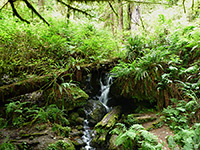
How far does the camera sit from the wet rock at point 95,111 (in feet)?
17.8

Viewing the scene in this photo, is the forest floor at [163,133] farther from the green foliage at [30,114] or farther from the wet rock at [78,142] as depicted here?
the green foliage at [30,114]

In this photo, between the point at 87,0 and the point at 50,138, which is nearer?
the point at 87,0

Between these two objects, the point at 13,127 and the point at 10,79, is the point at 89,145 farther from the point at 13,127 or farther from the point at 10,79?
the point at 10,79

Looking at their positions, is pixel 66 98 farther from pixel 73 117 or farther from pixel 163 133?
pixel 163 133

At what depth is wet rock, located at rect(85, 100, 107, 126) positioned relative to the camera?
543 cm

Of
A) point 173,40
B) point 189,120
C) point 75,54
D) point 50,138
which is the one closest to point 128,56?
point 173,40

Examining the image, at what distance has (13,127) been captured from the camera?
414cm

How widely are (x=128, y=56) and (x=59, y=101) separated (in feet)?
11.9

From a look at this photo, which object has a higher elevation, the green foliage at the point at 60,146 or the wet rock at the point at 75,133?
the green foliage at the point at 60,146

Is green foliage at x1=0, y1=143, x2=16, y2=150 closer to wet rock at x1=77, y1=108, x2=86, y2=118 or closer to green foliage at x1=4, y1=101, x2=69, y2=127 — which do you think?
green foliage at x1=4, y1=101, x2=69, y2=127

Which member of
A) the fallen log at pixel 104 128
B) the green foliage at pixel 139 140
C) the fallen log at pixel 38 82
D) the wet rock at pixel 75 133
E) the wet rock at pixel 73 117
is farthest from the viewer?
the wet rock at pixel 73 117

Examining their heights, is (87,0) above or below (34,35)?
below

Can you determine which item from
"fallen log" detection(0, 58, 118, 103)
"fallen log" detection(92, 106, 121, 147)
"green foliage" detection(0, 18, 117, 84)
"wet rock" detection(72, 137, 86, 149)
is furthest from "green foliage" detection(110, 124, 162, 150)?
"green foliage" detection(0, 18, 117, 84)

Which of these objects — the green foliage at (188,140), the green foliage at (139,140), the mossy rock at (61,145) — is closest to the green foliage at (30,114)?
the mossy rock at (61,145)
